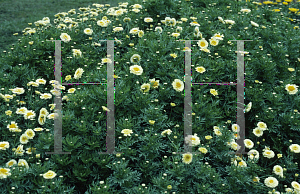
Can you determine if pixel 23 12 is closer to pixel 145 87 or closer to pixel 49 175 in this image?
pixel 145 87

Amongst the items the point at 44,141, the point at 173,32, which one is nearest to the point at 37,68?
the point at 44,141

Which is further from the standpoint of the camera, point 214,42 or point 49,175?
point 214,42

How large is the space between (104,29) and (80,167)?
7.78ft

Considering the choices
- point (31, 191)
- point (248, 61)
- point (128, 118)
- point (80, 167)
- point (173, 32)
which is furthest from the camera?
point (173, 32)

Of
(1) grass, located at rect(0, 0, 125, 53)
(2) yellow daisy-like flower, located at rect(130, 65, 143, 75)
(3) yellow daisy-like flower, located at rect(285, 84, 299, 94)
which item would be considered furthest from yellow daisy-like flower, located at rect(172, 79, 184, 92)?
(1) grass, located at rect(0, 0, 125, 53)

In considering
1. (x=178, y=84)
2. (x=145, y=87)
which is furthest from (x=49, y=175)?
(x=178, y=84)

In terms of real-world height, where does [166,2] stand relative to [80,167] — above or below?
above

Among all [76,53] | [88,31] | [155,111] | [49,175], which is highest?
[88,31]

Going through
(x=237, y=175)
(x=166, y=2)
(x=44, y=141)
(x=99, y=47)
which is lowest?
(x=237, y=175)

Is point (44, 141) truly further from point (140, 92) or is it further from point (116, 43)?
point (116, 43)

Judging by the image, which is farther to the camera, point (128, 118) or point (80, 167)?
point (128, 118)

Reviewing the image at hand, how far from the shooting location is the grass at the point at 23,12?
6.48 metres

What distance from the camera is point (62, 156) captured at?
265 centimetres

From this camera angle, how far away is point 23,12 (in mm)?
7664
